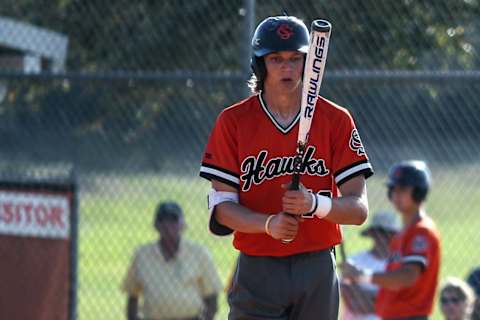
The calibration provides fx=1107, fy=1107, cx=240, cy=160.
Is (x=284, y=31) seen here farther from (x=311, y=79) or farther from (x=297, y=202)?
(x=297, y=202)

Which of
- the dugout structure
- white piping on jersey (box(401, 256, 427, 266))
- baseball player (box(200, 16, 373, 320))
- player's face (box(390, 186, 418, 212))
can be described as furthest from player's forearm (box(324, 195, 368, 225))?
the dugout structure

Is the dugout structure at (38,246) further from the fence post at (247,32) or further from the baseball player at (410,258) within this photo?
the baseball player at (410,258)

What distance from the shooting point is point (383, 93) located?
747 centimetres

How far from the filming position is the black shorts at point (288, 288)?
181 inches

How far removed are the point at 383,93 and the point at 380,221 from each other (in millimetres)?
1139

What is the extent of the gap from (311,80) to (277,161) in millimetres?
428

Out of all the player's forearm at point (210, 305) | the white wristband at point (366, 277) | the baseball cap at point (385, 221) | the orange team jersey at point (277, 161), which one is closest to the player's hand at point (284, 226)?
the orange team jersey at point (277, 161)

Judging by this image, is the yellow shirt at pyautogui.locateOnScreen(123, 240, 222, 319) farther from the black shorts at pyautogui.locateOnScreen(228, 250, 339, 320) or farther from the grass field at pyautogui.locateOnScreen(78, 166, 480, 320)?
the black shorts at pyautogui.locateOnScreen(228, 250, 339, 320)

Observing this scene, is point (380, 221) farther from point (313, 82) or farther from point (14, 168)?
point (313, 82)

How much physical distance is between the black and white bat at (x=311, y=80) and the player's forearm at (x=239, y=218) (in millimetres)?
229

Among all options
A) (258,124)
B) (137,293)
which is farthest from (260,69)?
(137,293)

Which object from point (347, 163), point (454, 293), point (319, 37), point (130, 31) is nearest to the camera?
point (319, 37)

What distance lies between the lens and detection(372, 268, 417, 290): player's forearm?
6.75 m

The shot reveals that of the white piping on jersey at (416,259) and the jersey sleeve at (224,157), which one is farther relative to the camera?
the white piping on jersey at (416,259)
